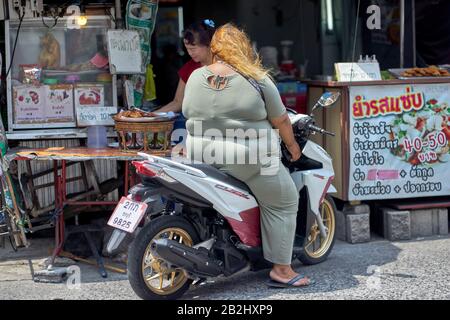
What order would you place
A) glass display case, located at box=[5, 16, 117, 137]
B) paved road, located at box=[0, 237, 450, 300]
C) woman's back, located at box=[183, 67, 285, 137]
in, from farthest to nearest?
glass display case, located at box=[5, 16, 117, 137] → paved road, located at box=[0, 237, 450, 300] → woman's back, located at box=[183, 67, 285, 137]

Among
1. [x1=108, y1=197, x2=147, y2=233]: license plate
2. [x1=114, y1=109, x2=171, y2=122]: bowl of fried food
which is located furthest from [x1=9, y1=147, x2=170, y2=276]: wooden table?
[x1=108, y1=197, x2=147, y2=233]: license plate

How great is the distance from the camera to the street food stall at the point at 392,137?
6461mm

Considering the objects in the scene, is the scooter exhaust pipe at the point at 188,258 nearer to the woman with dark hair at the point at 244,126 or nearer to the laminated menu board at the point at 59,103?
the woman with dark hair at the point at 244,126

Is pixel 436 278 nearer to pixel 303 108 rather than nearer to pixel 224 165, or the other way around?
pixel 224 165

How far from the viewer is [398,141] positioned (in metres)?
6.55

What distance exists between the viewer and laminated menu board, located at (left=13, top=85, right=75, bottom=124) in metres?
6.54

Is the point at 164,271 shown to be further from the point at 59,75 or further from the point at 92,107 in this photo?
the point at 59,75

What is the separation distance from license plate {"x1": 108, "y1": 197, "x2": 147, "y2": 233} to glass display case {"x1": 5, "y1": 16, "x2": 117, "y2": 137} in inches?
67.8

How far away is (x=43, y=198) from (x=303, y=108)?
264 cm

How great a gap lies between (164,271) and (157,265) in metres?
0.08

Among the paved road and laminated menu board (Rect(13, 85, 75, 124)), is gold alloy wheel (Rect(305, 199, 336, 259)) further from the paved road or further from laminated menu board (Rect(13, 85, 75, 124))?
laminated menu board (Rect(13, 85, 75, 124))

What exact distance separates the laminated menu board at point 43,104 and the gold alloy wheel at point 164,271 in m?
2.15

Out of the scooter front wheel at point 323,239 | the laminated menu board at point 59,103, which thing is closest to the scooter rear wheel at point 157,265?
the scooter front wheel at point 323,239
